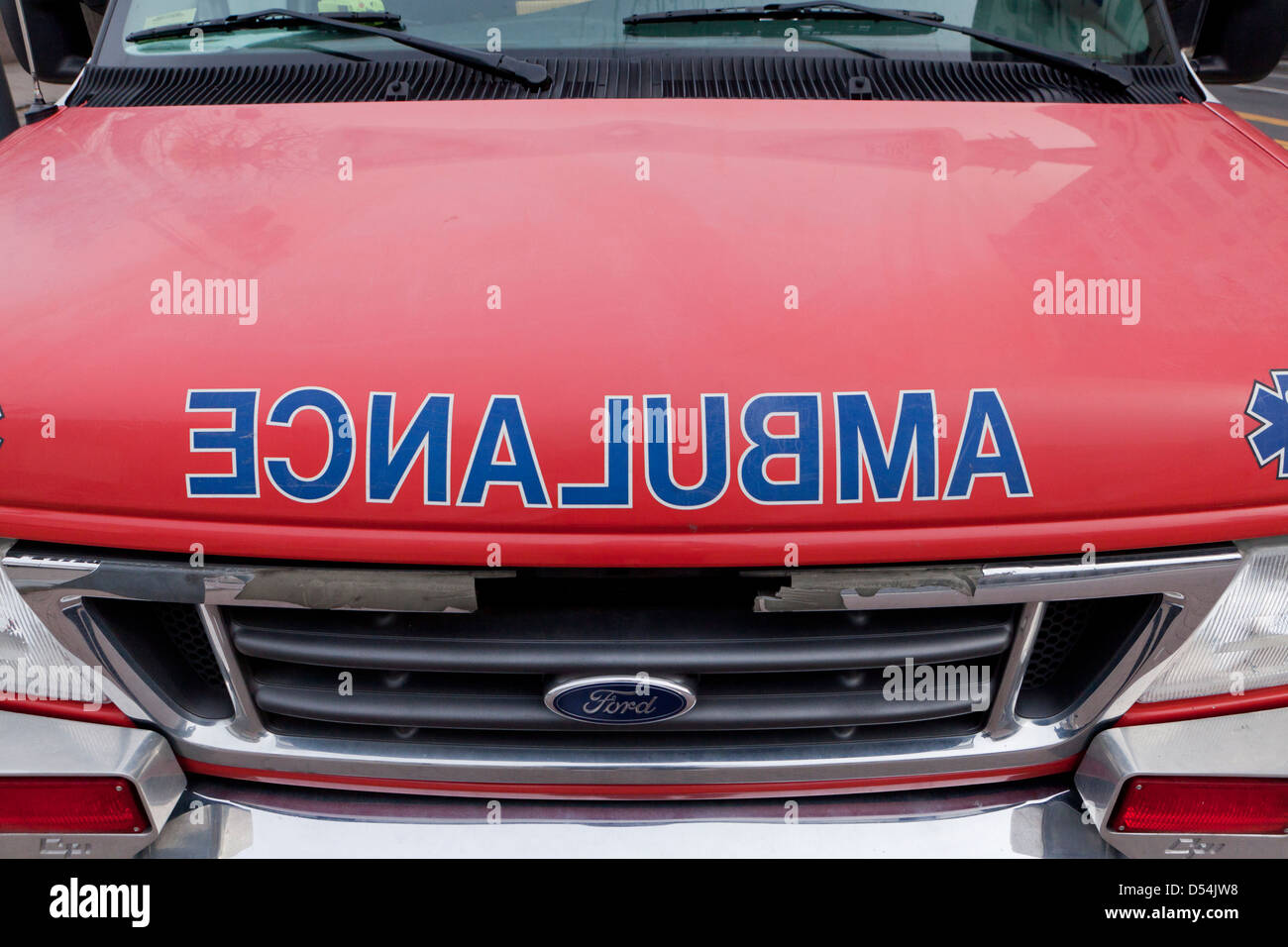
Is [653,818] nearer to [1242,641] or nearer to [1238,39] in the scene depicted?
[1242,641]

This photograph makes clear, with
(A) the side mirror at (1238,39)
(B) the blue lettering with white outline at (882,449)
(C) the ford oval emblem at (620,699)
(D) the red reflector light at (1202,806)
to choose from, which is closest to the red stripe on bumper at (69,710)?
(C) the ford oval emblem at (620,699)

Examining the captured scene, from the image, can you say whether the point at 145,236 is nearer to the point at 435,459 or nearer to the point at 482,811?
the point at 435,459

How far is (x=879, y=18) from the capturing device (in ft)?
7.21

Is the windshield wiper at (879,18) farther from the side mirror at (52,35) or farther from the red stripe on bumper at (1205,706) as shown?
the side mirror at (52,35)

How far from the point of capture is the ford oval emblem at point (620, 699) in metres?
1.45

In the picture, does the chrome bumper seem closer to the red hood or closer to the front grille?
the front grille

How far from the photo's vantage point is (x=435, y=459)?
1.32 meters

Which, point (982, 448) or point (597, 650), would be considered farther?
point (597, 650)

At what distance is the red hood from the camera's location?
4.42 feet

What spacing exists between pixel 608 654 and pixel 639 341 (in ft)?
→ 1.47

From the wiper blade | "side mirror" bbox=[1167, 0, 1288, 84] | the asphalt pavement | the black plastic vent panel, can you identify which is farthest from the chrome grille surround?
the asphalt pavement

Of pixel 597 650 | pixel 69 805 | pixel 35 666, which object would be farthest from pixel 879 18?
pixel 69 805

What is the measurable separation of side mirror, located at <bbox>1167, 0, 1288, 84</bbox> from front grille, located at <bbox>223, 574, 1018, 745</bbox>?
2.11m
